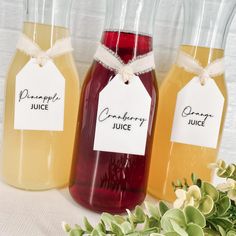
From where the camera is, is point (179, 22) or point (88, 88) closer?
point (88, 88)

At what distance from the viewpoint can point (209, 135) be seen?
46 cm

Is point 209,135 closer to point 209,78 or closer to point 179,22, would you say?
point 209,78

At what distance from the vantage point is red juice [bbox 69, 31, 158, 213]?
0.43 meters

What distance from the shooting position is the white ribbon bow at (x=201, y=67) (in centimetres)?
45

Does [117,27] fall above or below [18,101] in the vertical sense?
above

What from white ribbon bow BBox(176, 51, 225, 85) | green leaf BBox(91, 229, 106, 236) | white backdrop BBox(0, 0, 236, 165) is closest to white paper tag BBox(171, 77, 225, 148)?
white ribbon bow BBox(176, 51, 225, 85)

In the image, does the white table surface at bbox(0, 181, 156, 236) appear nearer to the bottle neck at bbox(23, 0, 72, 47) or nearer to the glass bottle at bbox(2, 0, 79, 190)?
the glass bottle at bbox(2, 0, 79, 190)

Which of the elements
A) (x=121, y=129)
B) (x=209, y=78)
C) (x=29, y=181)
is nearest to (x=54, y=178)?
(x=29, y=181)

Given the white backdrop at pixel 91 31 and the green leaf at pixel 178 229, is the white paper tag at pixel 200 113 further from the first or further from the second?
the green leaf at pixel 178 229

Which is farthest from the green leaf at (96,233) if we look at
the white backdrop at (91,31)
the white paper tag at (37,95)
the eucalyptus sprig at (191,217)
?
the white backdrop at (91,31)

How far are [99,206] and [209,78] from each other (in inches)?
8.5

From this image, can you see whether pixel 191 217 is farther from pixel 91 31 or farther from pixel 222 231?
pixel 91 31

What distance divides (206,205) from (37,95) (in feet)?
0.87

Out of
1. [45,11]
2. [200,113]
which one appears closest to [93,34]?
[45,11]
